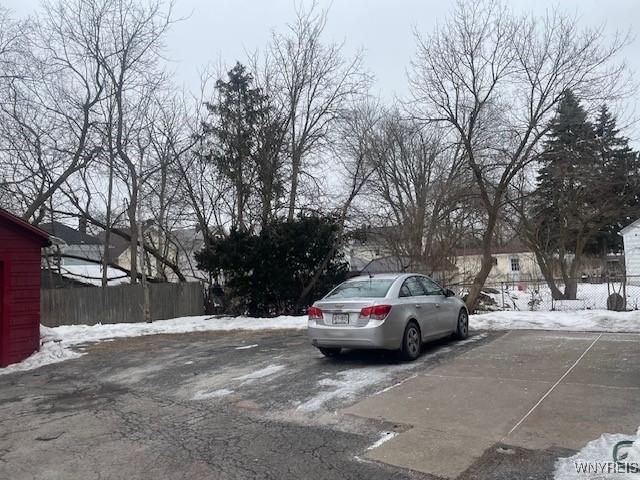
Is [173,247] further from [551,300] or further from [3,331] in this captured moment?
[551,300]

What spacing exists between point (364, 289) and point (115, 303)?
1362cm

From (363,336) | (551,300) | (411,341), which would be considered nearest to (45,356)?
(363,336)

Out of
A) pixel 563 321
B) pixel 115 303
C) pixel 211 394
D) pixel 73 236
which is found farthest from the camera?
pixel 73 236

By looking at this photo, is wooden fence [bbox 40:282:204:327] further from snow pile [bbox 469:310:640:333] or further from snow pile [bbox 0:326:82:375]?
snow pile [bbox 469:310:640:333]

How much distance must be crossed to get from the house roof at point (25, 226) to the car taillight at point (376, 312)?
7001mm

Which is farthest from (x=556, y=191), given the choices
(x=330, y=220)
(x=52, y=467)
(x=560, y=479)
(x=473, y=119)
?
(x=52, y=467)

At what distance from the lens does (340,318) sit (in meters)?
8.48

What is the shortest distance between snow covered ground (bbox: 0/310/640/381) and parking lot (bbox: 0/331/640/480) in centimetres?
159

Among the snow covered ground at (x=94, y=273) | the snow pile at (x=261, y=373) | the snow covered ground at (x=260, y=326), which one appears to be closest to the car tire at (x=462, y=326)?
the snow covered ground at (x=260, y=326)

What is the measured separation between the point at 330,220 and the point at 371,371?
12.7 metres

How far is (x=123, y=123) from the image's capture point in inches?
820

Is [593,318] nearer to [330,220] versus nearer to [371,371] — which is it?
[371,371]

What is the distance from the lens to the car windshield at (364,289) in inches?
347

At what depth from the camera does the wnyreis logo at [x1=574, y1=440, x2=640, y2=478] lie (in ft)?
12.7
